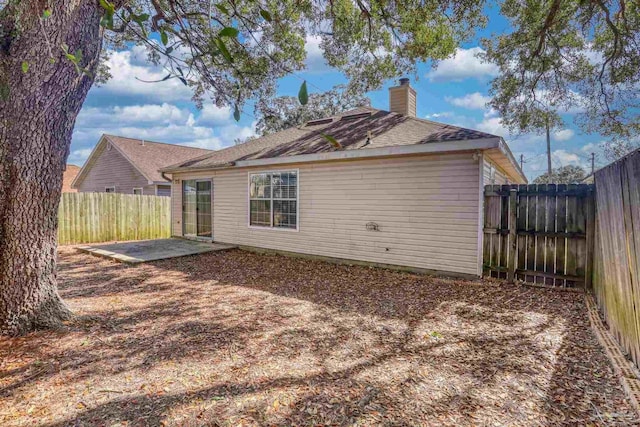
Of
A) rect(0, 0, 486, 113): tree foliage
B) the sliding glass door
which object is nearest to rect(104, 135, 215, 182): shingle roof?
the sliding glass door

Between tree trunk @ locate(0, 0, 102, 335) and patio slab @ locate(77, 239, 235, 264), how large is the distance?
4.43m

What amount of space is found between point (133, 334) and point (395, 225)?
497 centimetres

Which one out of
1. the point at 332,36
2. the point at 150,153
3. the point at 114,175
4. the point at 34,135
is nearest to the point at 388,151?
the point at 332,36

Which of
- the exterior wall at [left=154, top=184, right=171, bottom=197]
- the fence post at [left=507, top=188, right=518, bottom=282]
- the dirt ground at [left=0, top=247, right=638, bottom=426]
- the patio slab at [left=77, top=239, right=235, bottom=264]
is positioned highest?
the exterior wall at [left=154, top=184, right=171, bottom=197]

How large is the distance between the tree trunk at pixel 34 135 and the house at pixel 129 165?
1196 cm

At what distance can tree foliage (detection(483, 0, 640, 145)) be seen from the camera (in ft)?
23.6

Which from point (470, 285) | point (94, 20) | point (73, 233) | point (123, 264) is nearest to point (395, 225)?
point (470, 285)

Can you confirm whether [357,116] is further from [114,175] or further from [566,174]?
[566,174]

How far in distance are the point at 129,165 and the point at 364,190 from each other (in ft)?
44.9

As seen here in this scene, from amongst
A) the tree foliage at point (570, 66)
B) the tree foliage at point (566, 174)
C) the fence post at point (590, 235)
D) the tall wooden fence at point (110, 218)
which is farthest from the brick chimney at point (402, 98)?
the tree foliage at point (566, 174)

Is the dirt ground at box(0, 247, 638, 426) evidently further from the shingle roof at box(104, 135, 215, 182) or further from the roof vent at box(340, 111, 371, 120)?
the shingle roof at box(104, 135, 215, 182)

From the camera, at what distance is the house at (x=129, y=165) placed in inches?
619

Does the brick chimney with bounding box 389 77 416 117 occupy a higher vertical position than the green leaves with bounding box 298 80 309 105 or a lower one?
higher

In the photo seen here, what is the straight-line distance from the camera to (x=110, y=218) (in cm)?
1152
